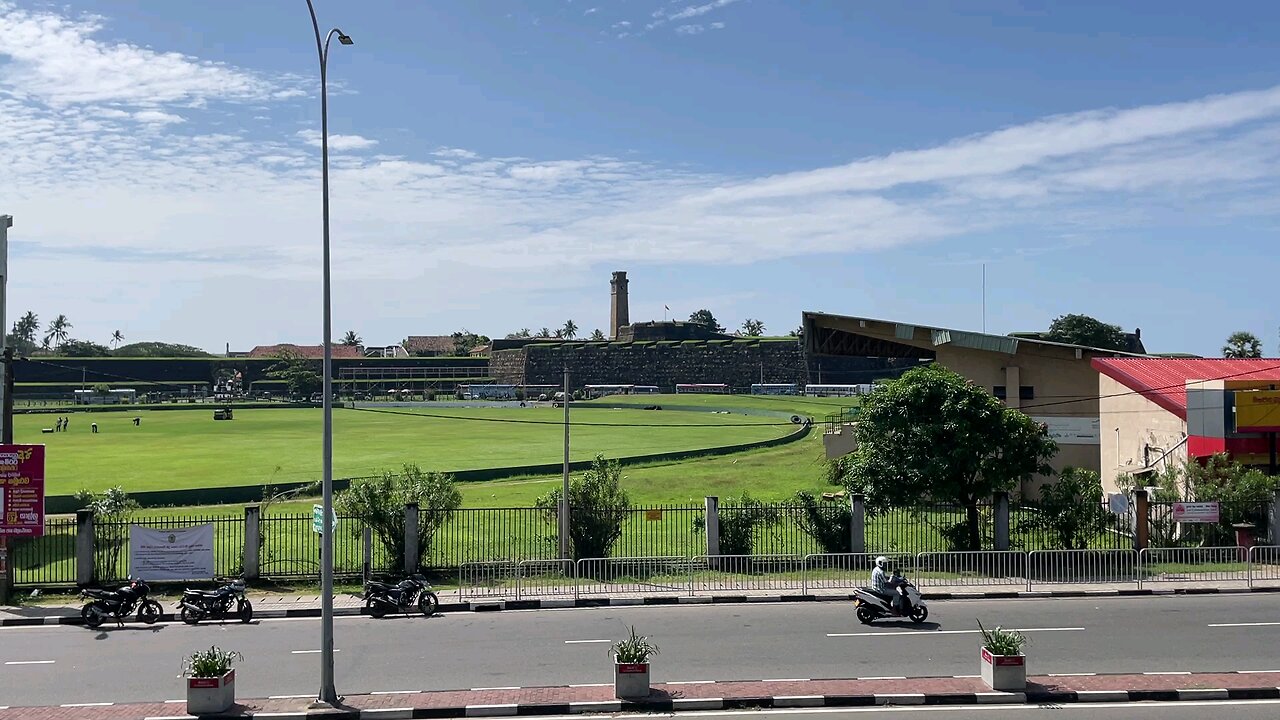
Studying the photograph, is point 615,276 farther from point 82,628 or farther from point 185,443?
point 82,628

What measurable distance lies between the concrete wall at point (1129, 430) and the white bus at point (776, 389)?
115883mm

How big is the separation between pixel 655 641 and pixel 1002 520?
40.0 ft

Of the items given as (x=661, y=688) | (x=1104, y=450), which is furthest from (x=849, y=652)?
(x=1104, y=450)

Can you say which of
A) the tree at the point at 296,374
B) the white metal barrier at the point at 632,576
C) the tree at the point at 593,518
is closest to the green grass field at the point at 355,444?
the tree at the point at 593,518

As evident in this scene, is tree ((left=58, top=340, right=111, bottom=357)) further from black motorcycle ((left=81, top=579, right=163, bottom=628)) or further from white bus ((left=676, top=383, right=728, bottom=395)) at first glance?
black motorcycle ((left=81, top=579, right=163, bottom=628))

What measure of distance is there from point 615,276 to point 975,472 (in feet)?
532

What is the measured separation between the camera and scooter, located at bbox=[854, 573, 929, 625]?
18.7m

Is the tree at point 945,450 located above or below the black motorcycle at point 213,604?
above

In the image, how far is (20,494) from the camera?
21.7 m

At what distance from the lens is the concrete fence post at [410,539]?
78.6 ft

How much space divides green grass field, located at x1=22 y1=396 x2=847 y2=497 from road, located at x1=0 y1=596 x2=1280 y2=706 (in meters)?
20.0

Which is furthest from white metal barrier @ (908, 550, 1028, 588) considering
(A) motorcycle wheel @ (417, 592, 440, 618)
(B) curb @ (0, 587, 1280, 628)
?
(A) motorcycle wheel @ (417, 592, 440, 618)

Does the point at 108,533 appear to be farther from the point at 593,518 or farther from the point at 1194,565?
the point at 1194,565

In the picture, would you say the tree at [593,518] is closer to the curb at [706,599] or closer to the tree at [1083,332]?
the curb at [706,599]
